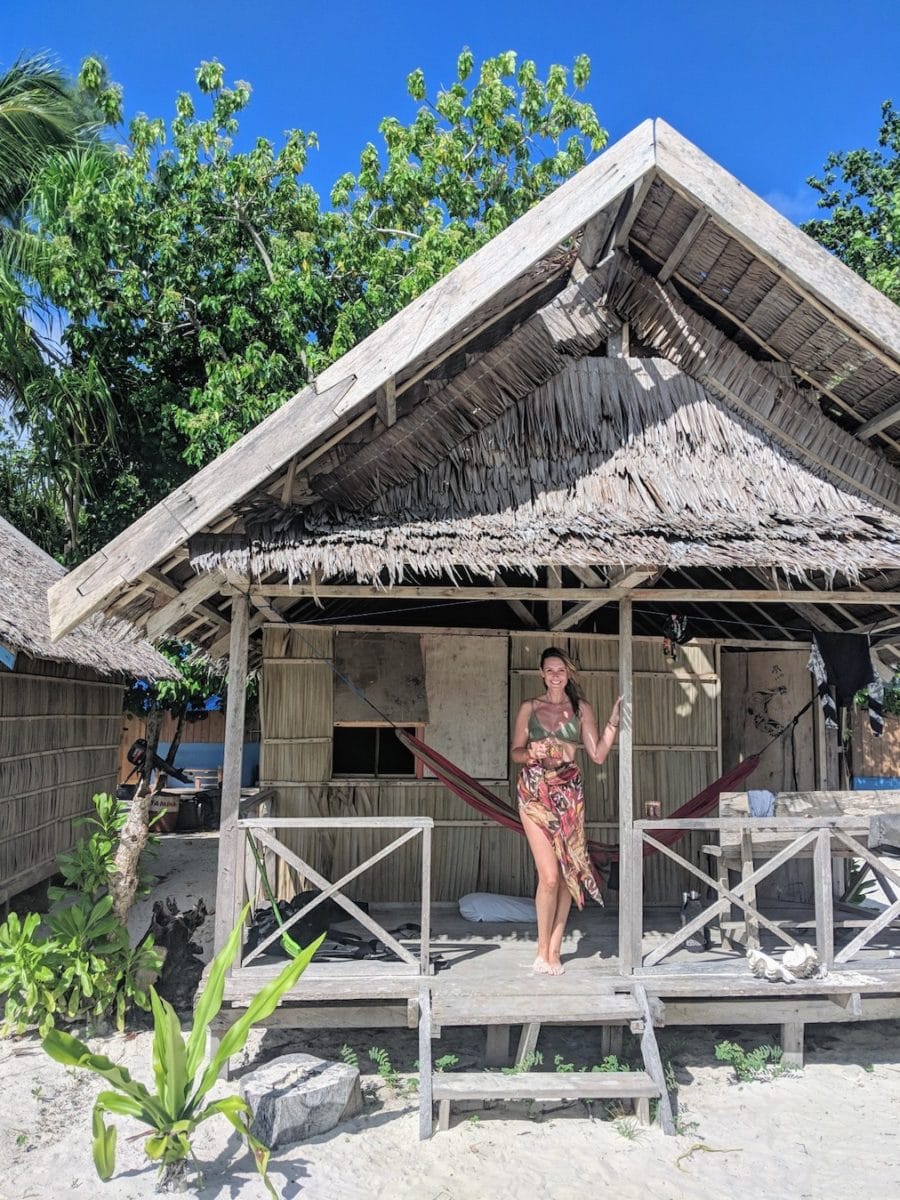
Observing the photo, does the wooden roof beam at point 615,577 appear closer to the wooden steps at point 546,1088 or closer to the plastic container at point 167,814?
the wooden steps at point 546,1088

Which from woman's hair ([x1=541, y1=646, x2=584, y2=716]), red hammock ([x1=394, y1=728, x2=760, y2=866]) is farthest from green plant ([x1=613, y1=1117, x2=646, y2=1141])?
woman's hair ([x1=541, y1=646, x2=584, y2=716])

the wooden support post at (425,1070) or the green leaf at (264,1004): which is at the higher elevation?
the green leaf at (264,1004)

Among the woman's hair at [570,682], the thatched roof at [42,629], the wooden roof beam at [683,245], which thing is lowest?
the woman's hair at [570,682]

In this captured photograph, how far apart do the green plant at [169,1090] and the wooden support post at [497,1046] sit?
118 cm

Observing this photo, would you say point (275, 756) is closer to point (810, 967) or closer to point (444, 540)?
point (444, 540)

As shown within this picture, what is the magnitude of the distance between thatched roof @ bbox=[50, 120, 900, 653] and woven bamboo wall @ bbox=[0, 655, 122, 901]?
2966mm

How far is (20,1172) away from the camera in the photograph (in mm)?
3578

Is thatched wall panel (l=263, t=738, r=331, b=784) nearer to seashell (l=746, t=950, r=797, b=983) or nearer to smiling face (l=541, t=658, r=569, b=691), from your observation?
smiling face (l=541, t=658, r=569, b=691)

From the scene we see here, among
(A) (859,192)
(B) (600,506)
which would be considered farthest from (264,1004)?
(A) (859,192)

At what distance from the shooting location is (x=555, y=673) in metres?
4.70

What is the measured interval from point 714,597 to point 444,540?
133cm

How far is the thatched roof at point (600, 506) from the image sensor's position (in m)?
4.34

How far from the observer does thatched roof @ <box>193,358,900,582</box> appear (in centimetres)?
434

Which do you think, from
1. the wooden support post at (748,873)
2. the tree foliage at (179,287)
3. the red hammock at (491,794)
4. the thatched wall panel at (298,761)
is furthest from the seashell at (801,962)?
the tree foliage at (179,287)
